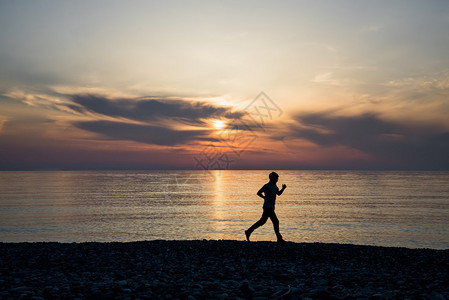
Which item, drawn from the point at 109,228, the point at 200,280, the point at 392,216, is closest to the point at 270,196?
the point at 200,280

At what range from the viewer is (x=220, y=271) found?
11039 millimetres

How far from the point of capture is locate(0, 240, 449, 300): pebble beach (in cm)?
832

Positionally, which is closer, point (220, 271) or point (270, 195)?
point (220, 271)

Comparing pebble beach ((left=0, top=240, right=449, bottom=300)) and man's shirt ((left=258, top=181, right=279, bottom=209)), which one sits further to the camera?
man's shirt ((left=258, top=181, right=279, bottom=209))

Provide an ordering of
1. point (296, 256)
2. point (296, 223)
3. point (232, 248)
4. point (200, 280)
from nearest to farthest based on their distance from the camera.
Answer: point (200, 280), point (296, 256), point (232, 248), point (296, 223)

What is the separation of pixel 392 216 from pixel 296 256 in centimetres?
2976

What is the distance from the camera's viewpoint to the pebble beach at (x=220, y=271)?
328 inches

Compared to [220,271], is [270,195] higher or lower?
higher

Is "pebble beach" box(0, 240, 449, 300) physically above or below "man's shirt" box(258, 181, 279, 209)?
below

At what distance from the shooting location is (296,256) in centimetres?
1398

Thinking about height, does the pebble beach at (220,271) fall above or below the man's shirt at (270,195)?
below

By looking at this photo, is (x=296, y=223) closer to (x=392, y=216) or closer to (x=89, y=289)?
(x=392, y=216)

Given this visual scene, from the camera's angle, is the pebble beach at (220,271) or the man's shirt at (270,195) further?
the man's shirt at (270,195)

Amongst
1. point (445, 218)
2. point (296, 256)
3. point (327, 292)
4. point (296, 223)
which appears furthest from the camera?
point (445, 218)
